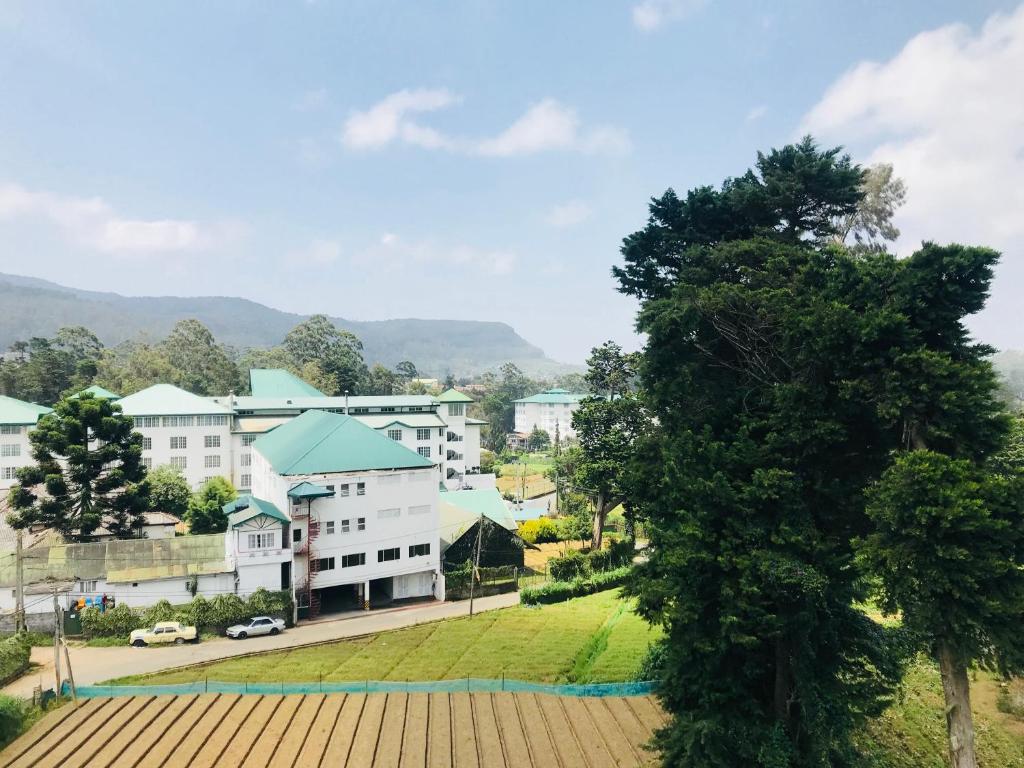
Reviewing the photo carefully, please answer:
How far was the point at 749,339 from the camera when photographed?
1533 centimetres

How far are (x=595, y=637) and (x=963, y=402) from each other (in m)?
18.5

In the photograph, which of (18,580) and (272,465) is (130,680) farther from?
(272,465)

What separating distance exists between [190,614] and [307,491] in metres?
6.70

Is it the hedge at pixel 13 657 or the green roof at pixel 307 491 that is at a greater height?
the green roof at pixel 307 491

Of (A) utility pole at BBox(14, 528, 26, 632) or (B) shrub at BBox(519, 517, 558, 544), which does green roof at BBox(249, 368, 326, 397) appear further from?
(A) utility pole at BBox(14, 528, 26, 632)

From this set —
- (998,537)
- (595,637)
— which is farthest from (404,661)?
(998,537)

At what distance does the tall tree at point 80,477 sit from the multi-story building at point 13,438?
1802 centimetres

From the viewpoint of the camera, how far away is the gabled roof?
47688 millimetres

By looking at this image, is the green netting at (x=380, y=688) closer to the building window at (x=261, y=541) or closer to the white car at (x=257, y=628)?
the white car at (x=257, y=628)

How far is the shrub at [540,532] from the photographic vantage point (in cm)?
4562

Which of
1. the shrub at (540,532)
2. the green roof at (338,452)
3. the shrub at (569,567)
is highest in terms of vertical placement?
the green roof at (338,452)

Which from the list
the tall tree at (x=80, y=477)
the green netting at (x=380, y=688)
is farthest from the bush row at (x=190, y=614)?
the tall tree at (x=80, y=477)

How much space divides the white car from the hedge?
22.1ft

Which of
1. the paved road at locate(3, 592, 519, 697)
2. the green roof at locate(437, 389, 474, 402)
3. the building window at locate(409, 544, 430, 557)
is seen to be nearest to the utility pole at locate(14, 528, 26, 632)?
the paved road at locate(3, 592, 519, 697)
